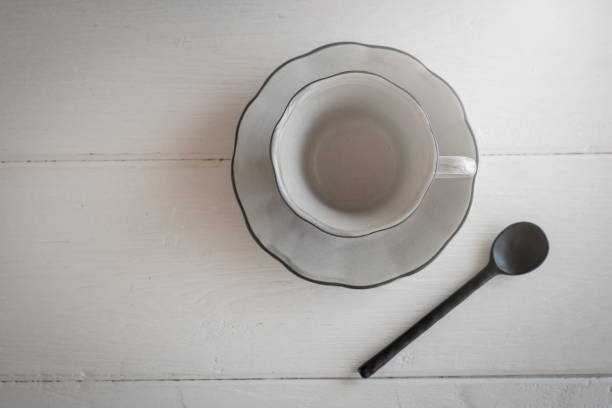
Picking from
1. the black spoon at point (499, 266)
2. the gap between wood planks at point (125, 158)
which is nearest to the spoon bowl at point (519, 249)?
the black spoon at point (499, 266)

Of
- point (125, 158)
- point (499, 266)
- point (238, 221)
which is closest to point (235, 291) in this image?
point (238, 221)

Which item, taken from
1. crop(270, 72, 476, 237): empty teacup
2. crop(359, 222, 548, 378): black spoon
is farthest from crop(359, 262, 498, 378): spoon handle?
crop(270, 72, 476, 237): empty teacup

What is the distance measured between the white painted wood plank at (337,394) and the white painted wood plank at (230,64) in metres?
0.30

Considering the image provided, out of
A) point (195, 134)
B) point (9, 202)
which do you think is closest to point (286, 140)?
point (195, 134)

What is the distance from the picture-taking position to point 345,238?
1.50 feet

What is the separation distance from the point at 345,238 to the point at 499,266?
0.21 meters

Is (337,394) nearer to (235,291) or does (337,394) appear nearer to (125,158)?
(235,291)

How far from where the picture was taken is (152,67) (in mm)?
532

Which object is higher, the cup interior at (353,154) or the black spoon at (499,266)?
the cup interior at (353,154)

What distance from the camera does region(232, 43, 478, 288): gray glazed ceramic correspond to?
0.46 m

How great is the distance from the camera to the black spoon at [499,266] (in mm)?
500

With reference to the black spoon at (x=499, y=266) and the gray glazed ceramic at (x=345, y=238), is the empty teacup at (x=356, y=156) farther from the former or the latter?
the black spoon at (x=499, y=266)

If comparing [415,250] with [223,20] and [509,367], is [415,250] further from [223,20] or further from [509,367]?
[223,20]

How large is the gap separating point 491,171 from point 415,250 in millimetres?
166
